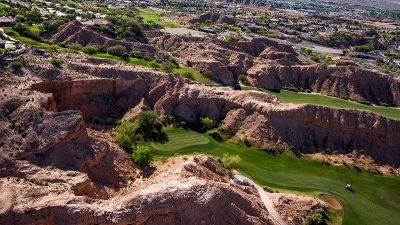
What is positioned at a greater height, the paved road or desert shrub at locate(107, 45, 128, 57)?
desert shrub at locate(107, 45, 128, 57)

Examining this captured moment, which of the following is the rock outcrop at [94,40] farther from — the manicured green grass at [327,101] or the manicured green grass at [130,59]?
the manicured green grass at [327,101]

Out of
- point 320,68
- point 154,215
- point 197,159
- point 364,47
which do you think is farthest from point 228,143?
point 364,47

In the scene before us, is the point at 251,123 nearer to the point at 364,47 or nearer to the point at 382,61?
the point at 382,61

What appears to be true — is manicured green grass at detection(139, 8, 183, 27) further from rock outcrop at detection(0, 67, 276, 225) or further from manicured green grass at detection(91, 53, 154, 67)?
rock outcrop at detection(0, 67, 276, 225)

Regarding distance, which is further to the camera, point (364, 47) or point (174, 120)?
point (364, 47)

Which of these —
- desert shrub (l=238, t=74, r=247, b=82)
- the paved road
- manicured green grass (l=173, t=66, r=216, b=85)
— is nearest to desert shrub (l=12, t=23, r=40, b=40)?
manicured green grass (l=173, t=66, r=216, b=85)

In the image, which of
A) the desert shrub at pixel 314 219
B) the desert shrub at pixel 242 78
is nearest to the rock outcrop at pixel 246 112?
the desert shrub at pixel 314 219
